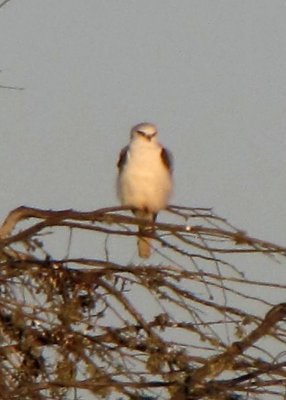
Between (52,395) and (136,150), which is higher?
(136,150)

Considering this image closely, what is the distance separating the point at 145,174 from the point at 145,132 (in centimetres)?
29

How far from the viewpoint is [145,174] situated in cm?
948

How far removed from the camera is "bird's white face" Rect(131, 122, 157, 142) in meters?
9.63

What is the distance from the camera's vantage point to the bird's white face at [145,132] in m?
9.63

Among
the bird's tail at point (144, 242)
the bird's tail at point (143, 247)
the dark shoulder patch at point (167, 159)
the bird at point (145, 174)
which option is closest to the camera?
the bird's tail at point (144, 242)

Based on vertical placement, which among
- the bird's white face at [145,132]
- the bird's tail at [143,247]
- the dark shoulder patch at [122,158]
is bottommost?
the bird's tail at [143,247]

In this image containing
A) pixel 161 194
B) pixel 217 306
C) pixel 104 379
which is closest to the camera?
pixel 104 379

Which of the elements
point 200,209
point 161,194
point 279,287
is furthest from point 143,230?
point 161,194

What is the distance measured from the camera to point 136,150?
31.3 ft

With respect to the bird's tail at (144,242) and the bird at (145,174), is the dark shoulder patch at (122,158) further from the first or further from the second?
the bird's tail at (144,242)

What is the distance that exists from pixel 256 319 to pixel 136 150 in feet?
11.8

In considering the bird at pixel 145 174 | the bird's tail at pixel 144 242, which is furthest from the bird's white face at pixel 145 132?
the bird's tail at pixel 144 242

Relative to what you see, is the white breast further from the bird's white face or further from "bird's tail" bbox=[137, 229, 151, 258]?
"bird's tail" bbox=[137, 229, 151, 258]

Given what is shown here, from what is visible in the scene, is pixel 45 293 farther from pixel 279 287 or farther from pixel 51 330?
pixel 279 287
